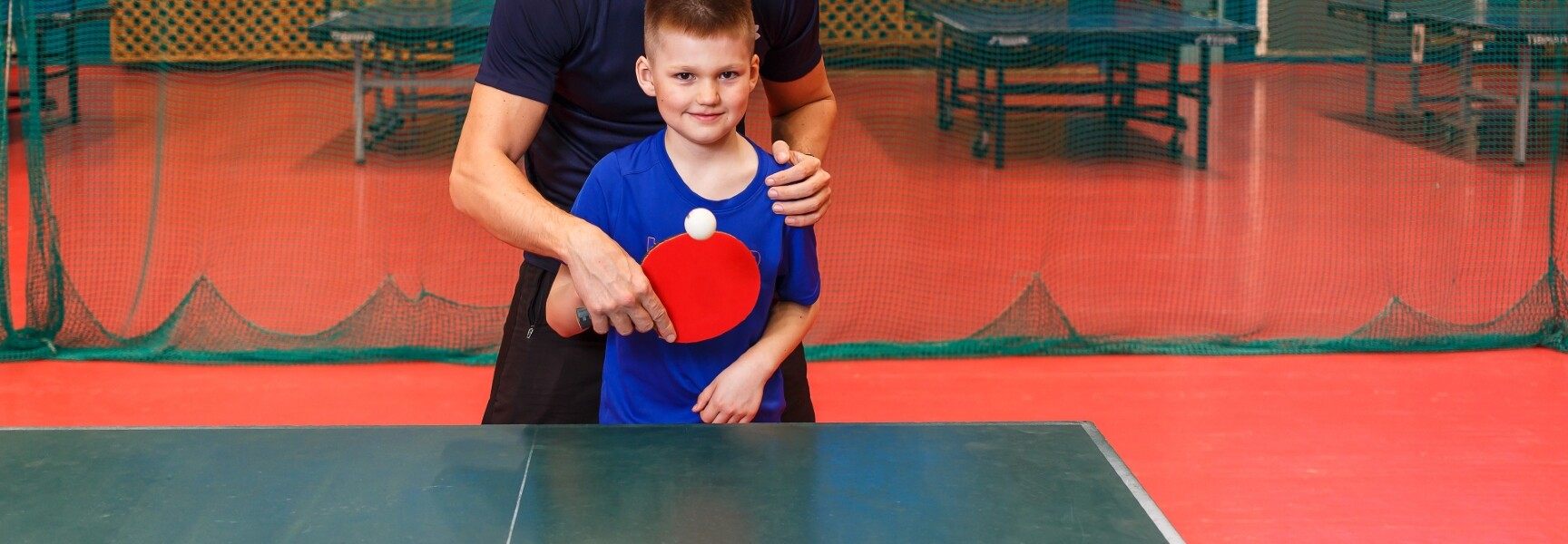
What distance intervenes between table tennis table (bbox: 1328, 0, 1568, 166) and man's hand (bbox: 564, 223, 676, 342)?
5.22 m

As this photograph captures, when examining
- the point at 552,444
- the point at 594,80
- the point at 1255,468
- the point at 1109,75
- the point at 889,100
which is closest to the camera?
the point at 552,444

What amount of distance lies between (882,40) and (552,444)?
6860mm

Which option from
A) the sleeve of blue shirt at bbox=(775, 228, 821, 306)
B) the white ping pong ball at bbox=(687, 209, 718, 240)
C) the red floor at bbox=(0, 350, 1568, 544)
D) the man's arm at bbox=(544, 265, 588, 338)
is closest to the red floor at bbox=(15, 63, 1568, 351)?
the red floor at bbox=(0, 350, 1568, 544)

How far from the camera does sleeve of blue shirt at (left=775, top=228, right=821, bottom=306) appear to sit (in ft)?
7.15

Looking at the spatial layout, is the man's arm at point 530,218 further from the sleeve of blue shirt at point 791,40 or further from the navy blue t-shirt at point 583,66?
the sleeve of blue shirt at point 791,40

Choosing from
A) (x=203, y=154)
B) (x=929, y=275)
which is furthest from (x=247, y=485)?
(x=203, y=154)

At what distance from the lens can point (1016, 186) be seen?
7.24 m

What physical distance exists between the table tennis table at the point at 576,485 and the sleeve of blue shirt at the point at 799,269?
42 centimetres

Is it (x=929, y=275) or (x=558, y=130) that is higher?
(x=558, y=130)

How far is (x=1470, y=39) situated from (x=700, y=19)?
5.73m

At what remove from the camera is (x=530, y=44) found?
2.22 m

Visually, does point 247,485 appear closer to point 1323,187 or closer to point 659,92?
point 659,92

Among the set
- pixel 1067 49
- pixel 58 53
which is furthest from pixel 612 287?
pixel 1067 49

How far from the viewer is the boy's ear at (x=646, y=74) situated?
209 cm
